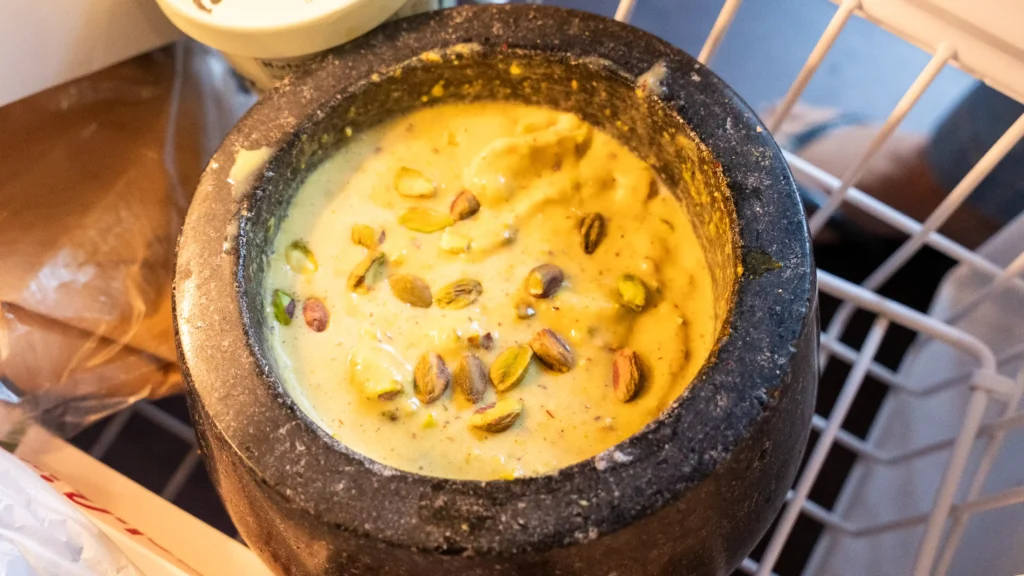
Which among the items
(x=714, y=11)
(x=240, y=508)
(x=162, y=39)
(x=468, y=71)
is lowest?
(x=240, y=508)

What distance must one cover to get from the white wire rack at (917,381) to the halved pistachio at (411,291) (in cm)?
24

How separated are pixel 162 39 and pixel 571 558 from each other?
460 millimetres

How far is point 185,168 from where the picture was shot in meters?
0.63

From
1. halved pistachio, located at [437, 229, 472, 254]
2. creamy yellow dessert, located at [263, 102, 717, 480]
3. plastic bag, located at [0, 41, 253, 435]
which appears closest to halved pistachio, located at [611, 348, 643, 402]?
creamy yellow dessert, located at [263, 102, 717, 480]

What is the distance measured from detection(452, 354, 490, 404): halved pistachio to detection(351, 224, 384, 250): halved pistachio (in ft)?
0.32

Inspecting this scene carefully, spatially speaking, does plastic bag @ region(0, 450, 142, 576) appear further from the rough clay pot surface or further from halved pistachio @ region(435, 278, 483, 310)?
halved pistachio @ region(435, 278, 483, 310)

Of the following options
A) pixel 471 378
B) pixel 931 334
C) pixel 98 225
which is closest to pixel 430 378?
pixel 471 378

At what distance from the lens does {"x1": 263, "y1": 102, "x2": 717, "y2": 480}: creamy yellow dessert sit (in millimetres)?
443

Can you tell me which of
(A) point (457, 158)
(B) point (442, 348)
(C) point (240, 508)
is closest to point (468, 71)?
(A) point (457, 158)

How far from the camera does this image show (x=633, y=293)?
0.47 m

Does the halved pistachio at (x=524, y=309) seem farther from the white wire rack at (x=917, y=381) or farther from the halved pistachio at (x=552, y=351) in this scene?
the white wire rack at (x=917, y=381)

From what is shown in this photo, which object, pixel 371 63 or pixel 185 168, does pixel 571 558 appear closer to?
pixel 371 63

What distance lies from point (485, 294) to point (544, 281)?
0.04 m

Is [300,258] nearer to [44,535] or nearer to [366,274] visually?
[366,274]
